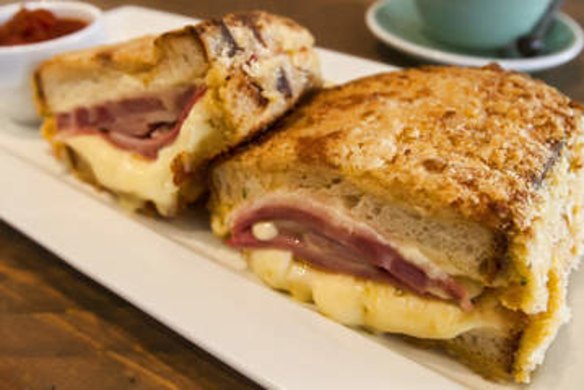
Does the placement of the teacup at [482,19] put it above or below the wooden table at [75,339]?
above

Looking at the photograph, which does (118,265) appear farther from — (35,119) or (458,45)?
(458,45)

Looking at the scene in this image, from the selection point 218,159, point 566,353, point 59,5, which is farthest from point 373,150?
point 59,5

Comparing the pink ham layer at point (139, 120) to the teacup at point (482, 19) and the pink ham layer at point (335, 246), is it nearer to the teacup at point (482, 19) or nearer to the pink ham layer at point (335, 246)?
Result: the pink ham layer at point (335, 246)

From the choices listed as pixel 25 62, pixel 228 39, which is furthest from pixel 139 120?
pixel 25 62

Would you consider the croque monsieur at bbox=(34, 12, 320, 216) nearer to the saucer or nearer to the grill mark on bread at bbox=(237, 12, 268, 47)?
the grill mark on bread at bbox=(237, 12, 268, 47)

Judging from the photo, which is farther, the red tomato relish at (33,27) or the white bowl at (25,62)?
the red tomato relish at (33,27)

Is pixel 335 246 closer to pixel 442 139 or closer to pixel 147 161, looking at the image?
pixel 442 139

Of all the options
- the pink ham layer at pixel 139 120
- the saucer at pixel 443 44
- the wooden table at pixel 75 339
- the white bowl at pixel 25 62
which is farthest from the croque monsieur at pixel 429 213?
the saucer at pixel 443 44
